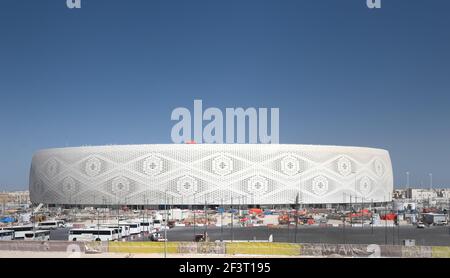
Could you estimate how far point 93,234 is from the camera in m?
25.2

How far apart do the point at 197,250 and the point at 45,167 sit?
1884 inches

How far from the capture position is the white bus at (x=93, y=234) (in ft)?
82.4

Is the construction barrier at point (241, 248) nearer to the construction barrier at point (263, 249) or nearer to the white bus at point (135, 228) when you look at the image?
the construction barrier at point (263, 249)

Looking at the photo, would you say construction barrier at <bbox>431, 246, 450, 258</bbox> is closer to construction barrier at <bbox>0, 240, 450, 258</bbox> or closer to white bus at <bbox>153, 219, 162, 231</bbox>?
construction barrier at <bbox>0, 240, 450, 258</bbox>

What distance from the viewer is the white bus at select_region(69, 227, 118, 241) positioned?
82.4 feet

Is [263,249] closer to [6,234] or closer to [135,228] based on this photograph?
[135,228]

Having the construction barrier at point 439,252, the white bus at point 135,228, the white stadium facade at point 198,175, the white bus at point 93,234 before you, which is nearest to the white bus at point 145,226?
the white bus at point 135,228

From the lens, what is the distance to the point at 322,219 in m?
42.8

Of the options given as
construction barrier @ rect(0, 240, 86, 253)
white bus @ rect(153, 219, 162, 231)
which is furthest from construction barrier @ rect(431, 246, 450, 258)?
white bus @ rect(153, 219, 162, 231)

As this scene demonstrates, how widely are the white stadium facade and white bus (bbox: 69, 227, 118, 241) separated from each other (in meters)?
28.0
